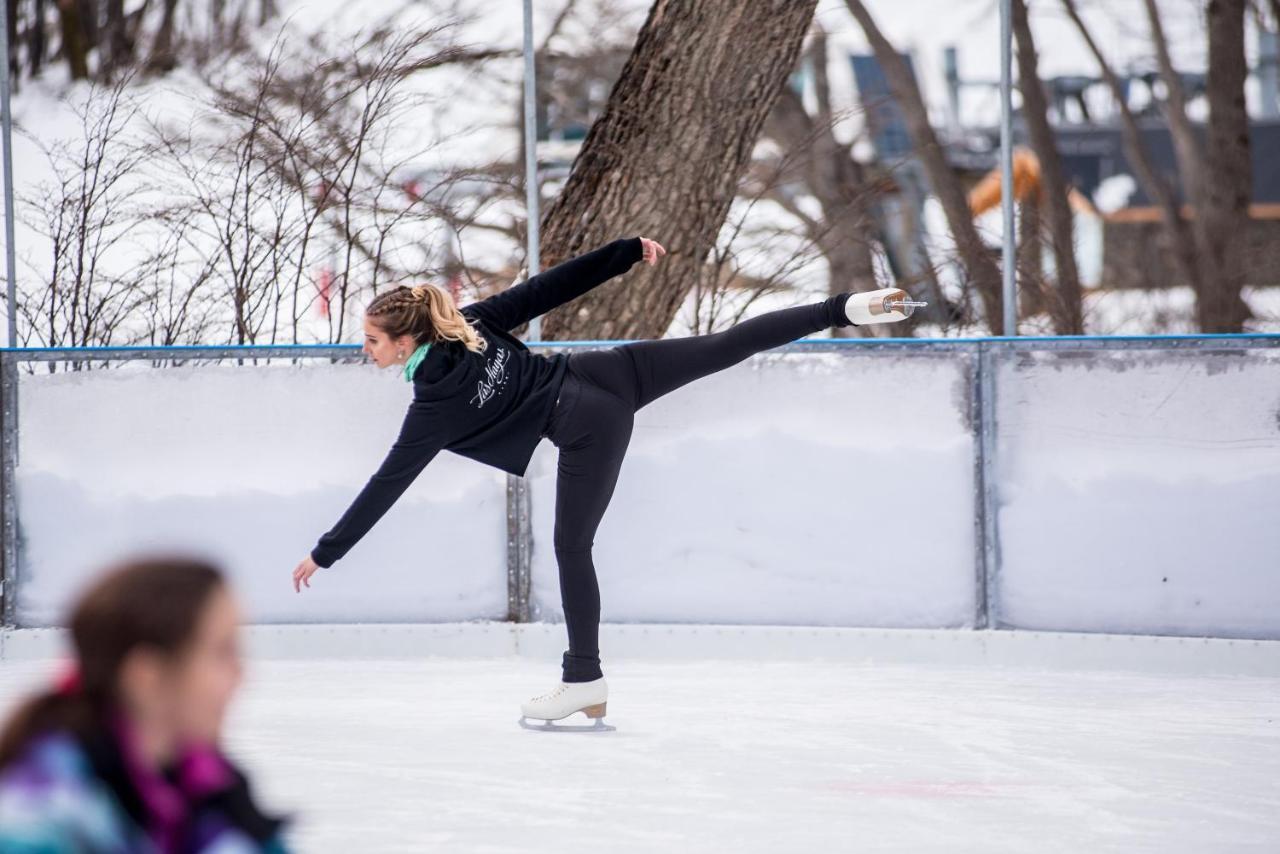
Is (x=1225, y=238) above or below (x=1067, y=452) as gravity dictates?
above

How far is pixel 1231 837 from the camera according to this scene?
2916 mm

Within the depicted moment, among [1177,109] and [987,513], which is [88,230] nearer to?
[987,513]

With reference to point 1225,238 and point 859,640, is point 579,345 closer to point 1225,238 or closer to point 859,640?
point 859,640

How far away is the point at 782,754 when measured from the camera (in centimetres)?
376

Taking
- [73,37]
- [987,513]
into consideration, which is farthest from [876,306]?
[73,37]

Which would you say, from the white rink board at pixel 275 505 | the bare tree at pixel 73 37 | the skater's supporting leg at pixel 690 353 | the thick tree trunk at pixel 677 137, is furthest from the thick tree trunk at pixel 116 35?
the skater's supporting leg at pixel 690 353

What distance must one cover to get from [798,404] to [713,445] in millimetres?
315

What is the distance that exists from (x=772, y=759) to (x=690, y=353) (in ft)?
3.45

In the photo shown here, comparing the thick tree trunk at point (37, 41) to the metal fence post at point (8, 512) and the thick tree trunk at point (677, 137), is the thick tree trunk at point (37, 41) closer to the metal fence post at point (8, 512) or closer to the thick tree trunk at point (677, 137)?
the metal fence post at point (8, 512)

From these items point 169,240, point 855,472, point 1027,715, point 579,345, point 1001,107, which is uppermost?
point 1001,107

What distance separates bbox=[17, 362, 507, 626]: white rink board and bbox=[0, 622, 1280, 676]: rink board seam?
84mm

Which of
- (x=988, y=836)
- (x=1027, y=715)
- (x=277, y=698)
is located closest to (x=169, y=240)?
(x=277, y=698)

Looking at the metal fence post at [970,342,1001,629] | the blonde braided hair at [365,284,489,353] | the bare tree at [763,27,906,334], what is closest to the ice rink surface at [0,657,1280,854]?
the metal fence post at [970,342,1001,629]

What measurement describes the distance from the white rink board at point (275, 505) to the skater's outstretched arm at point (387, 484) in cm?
157
